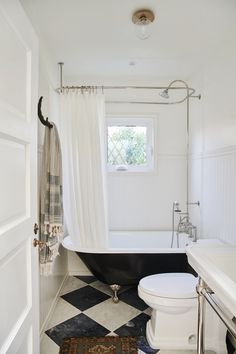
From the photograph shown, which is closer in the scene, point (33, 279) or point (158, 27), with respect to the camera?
point (33, 279)

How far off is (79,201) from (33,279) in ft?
3.21

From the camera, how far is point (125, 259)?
86.2 inches

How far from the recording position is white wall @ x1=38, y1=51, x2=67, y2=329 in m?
1.87

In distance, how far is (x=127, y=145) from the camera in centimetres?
312

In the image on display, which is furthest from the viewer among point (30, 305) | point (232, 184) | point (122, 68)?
point (122, 68)

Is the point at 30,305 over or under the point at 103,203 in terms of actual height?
under

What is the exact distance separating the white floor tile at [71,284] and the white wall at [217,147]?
1408mm

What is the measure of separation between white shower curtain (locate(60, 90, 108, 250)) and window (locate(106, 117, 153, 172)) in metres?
0.87

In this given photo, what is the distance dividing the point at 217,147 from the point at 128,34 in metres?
1.22

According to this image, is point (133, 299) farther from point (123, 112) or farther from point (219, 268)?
point (123, 112)

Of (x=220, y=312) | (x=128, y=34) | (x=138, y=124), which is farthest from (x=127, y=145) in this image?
(x=220, y=312)

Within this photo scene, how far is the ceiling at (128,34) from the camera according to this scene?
161 cm

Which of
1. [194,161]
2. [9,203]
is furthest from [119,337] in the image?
[194,161]

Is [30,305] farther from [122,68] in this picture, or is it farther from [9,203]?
[122,68]
